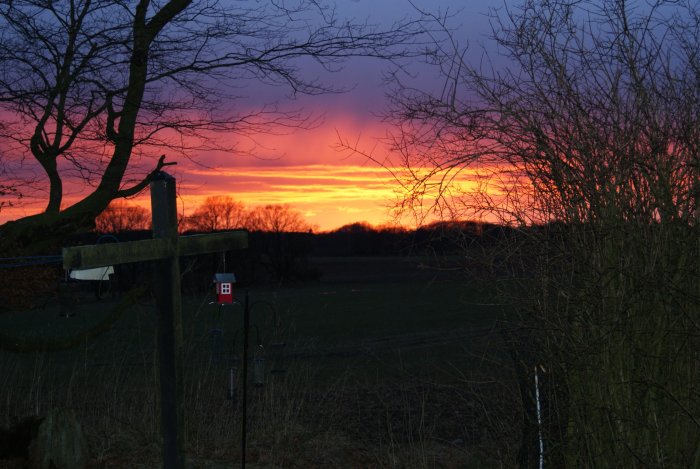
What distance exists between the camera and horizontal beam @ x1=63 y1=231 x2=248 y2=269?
4.33 metres

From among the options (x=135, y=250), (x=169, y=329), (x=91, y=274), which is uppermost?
(x=135, y=250)

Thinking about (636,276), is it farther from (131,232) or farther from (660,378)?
(131,232)

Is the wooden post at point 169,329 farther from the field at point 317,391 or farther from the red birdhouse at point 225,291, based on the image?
the red birdhouse at point 225,291

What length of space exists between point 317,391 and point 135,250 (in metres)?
8.09

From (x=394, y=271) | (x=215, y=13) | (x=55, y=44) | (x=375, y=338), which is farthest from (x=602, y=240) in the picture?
(x=394, y=271)

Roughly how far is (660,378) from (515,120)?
5.98 ft

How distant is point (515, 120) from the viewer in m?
5.05

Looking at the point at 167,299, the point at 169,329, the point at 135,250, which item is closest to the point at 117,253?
the point at 135,250

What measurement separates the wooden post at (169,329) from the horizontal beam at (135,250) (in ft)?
0.23

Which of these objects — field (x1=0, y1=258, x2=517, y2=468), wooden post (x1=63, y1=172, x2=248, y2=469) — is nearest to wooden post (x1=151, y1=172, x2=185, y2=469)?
wooden post (x1=63, y1=172, x2=248, y2=469)

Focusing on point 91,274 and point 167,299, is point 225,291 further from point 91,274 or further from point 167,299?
point 167,299

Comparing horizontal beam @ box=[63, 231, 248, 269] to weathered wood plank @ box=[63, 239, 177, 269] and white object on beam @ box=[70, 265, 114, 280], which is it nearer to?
weathered wood plank @ box=[63, 239, 177, 269]

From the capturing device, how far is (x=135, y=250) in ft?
15.2

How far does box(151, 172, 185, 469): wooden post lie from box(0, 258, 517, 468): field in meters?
1.82
